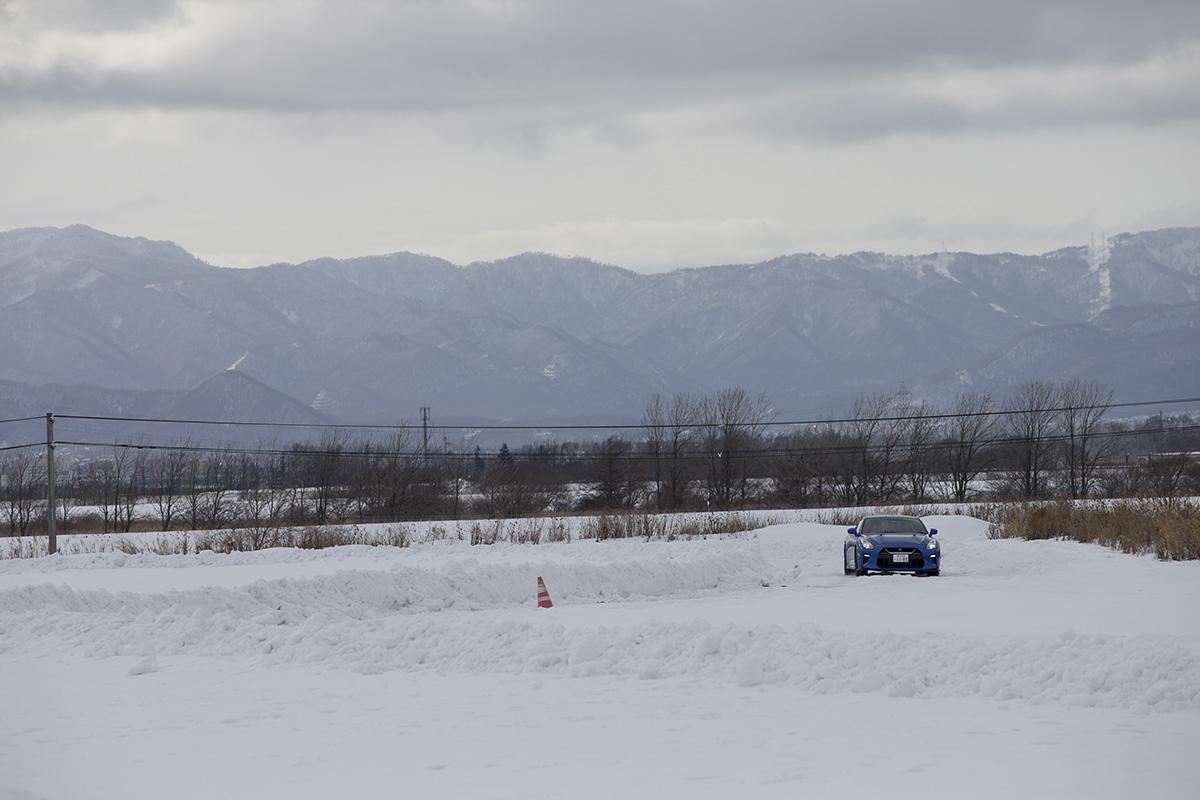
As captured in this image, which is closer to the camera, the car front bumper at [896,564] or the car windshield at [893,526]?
the car front bumper at [896,564]

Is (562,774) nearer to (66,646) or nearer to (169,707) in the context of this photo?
(169,707)

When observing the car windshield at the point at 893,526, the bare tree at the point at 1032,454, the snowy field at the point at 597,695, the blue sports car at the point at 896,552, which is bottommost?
the snowy field at the point at 597,695

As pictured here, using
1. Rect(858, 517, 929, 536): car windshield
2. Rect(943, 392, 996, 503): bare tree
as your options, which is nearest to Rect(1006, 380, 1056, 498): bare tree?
Rect(943, 392, 996, 503): bare tree

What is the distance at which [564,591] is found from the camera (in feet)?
94.1

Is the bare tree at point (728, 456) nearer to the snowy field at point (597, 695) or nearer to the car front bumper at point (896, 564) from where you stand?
the car front bumper at point (896, 564)

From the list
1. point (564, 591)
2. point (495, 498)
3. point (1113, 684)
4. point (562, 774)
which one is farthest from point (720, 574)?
point (495, 498)

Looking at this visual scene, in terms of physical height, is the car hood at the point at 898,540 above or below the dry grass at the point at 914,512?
above

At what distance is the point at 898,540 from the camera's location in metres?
32.9

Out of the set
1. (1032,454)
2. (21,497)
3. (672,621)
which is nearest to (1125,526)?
(672,621)

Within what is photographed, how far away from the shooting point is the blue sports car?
32.5 m

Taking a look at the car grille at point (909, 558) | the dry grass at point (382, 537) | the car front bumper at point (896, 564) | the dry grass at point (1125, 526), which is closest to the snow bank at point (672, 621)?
the car front bumper at point (896, 564)

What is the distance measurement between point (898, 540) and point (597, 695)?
19.2 m

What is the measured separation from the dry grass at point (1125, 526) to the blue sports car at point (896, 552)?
4989mm

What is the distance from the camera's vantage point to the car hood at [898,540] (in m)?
32.7
